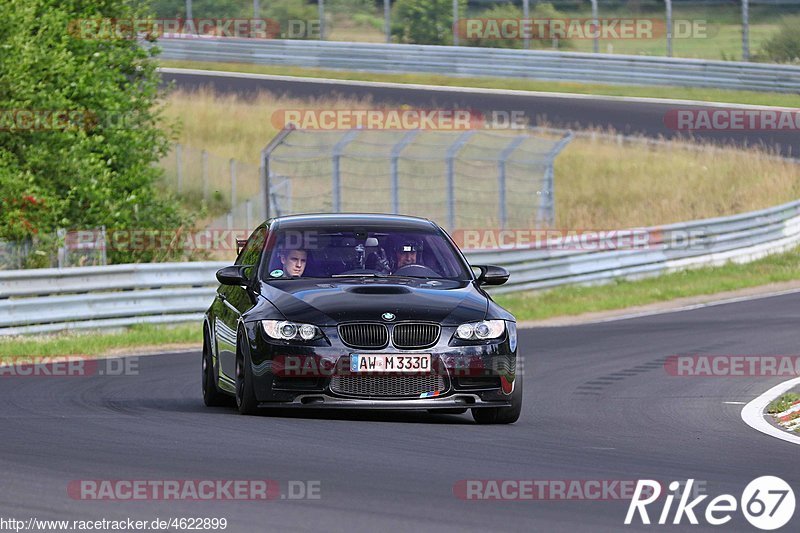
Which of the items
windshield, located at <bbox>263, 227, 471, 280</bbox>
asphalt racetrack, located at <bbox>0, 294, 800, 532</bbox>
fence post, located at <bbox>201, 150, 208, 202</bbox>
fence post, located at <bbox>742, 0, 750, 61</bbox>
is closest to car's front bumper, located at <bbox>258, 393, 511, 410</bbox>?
asphalt racetrack, located at <bbox>0, 294, 800, 532</bbox>

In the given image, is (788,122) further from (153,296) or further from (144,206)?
(153,296)

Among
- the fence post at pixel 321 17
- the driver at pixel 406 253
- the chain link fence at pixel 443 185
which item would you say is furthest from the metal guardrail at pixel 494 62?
the driver at pixel 406 253

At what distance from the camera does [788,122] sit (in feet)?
131

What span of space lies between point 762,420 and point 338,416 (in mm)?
3165

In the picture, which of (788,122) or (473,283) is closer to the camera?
(473,283)

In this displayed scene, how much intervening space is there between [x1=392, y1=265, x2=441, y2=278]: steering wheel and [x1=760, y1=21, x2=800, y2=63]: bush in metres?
34.5

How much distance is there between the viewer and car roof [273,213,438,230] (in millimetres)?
11719

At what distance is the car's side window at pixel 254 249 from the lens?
1188cm

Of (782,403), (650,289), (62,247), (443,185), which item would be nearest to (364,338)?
(782,403)

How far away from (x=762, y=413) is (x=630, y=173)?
24.1 m

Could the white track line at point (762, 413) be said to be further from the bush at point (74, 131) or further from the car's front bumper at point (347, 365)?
the bush at point (74, 131)

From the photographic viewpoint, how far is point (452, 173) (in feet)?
87.4

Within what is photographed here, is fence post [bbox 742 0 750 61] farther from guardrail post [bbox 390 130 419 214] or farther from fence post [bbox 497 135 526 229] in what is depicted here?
guardrail post [bbox 390 130 419 214]

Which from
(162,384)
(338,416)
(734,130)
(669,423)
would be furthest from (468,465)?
(734,130)
